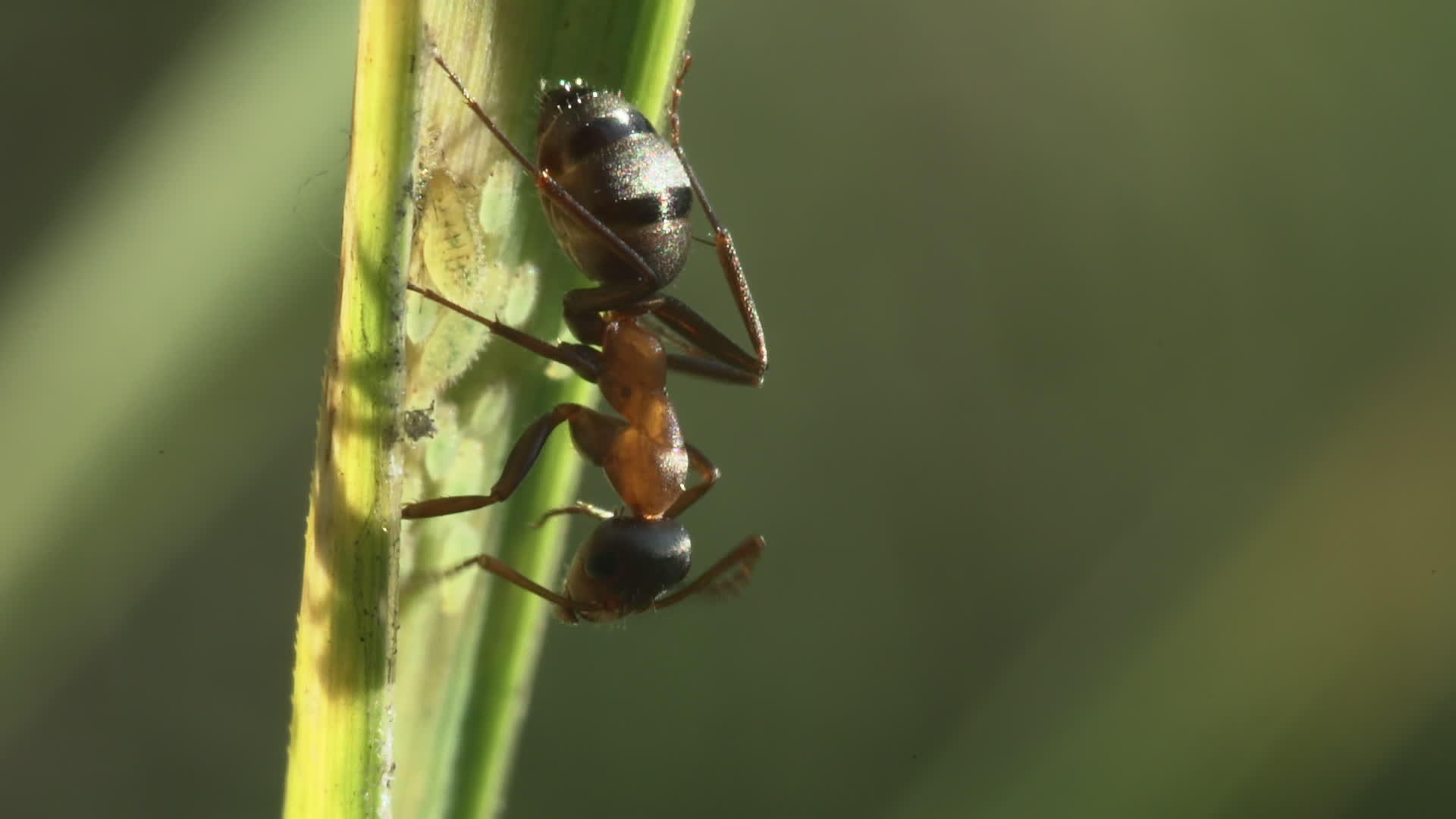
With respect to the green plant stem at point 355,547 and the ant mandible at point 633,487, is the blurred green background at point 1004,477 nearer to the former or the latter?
the ant mandible at point 633,487

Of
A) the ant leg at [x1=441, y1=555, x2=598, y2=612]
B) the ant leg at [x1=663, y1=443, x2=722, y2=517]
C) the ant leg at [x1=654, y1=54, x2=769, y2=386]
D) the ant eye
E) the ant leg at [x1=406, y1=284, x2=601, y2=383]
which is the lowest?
the ant eye

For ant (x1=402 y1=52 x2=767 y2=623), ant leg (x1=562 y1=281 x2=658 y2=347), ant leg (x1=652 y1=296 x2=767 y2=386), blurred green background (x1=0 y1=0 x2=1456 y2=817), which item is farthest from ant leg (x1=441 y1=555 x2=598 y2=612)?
blurred green background (x1=0 y1=0 x2=1456 y2=817)

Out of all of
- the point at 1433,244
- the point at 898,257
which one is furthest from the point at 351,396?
the point at 1433,244

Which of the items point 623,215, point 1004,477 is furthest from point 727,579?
point 1004,477

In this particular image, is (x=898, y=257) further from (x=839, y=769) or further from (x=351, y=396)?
(x=351, y=396)

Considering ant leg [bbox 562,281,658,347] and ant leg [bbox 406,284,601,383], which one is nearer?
ant leg [bbox 406,284,601,383]

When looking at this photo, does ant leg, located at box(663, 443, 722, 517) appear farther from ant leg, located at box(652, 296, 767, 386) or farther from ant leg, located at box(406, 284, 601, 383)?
ant leg, located at box(406, 284, 601, 383)
